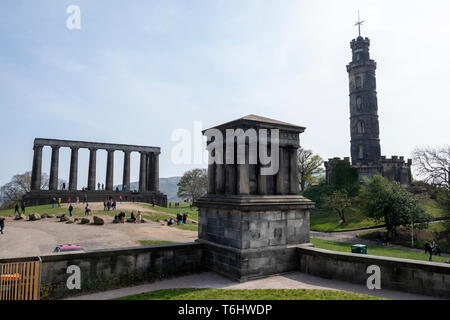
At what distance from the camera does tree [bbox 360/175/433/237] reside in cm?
3588

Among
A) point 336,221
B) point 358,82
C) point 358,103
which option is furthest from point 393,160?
point 336,221

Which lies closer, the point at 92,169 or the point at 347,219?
the point at 347,219

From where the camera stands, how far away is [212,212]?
1205 cm

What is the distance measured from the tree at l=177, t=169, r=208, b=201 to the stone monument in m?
68.7

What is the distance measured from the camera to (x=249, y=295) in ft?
26.9

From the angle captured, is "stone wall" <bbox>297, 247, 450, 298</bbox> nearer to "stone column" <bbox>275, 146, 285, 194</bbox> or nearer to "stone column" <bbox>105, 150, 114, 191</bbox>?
"stone column" <bbox>275, 146, 285, 194</bbox>

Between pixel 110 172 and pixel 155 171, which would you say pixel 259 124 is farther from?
pixel 155 171

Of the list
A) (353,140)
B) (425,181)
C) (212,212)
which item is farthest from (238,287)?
(353,140)

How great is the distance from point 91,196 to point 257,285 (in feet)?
173

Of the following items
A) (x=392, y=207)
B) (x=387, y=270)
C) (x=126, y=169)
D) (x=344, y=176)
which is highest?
(x=126, y=169)

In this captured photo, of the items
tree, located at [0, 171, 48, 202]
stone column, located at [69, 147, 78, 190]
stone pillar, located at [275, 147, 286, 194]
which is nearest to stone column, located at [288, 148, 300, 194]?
stone pillar, located at [275, 147, 286, 194]

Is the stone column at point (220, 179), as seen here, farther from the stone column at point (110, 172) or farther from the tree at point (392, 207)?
the stone column at point (110, 172)
